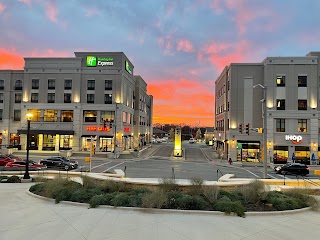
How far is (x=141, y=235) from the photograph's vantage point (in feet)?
27.6

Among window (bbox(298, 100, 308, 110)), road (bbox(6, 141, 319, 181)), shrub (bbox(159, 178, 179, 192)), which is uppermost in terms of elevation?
window (bbox(298, 100, 308, 110))

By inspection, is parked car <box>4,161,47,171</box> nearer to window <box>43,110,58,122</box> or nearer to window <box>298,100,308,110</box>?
window <box>43,110,58,122</box>

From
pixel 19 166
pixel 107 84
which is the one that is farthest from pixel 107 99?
pixel 19 166

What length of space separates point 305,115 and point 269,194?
117ft

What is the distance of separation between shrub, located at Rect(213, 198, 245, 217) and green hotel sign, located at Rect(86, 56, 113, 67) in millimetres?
44575

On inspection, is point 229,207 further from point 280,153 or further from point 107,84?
point 107,84

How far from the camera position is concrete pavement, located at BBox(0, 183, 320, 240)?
8.40 metres

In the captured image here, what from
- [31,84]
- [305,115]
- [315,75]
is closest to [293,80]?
[315,75]

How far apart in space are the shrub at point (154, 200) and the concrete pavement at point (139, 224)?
34cm

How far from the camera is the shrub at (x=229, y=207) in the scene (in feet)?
35.2

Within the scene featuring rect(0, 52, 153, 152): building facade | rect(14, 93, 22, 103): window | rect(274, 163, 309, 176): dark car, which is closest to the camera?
rect(274, 163, 309, 176): dark car

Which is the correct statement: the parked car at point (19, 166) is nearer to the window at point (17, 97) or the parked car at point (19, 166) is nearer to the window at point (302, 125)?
the window at point (17, 97)

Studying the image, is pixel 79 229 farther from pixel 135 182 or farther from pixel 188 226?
pixel 135 182

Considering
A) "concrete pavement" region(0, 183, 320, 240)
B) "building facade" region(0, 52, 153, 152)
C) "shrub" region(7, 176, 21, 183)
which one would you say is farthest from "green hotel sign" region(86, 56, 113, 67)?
"concrete pavement" region(0, 183, 320, 240)
